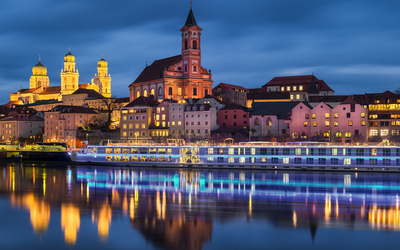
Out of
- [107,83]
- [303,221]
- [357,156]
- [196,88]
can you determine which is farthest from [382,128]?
[107,83]

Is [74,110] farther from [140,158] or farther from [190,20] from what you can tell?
[140,158]

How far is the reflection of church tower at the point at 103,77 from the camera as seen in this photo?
15100 centimetres

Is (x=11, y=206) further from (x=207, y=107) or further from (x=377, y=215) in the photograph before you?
(x=207, y=107)

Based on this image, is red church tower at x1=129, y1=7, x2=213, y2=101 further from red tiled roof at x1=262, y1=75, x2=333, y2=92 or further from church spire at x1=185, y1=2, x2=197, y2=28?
red tiled roof at x1=262, y1=75, x2=333, y2=92

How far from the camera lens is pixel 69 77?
14062cm

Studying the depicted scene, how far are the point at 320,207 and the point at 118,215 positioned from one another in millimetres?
13159

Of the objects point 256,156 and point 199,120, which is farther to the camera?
point 199,120

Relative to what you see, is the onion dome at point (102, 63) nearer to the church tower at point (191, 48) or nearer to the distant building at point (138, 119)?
the church tower at point (191, 48)

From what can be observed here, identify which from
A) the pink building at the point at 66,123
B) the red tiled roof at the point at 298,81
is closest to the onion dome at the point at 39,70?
the pink building at the point at 66,123

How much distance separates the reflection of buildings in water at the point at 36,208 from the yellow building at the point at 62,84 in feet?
336

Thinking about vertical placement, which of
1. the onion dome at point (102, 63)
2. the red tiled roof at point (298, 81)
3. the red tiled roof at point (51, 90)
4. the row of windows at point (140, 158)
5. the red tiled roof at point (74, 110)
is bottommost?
the row of windows at point (140, 158)

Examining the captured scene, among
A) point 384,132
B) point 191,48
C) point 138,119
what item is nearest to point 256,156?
point 384,132

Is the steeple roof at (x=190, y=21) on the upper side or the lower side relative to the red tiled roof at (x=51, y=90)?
upper

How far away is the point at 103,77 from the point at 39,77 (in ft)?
73.0
